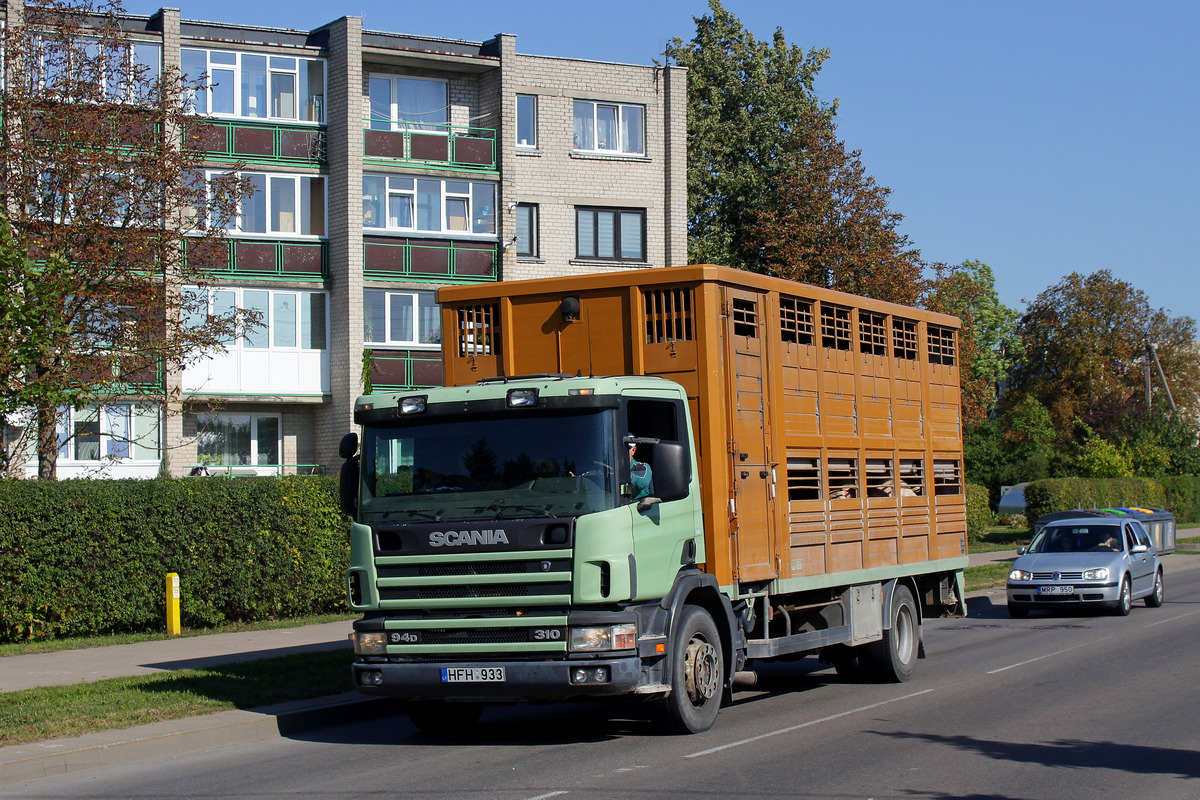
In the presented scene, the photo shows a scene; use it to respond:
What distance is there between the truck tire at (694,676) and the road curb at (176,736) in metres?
3.20

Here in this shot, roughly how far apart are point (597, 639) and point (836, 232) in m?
33.8

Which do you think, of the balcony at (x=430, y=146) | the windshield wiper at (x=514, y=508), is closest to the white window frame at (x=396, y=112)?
the balcony at (x=430, y=146)

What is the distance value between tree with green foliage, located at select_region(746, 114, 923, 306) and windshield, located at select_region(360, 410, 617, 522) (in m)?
31.9

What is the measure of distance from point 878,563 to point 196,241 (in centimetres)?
1359

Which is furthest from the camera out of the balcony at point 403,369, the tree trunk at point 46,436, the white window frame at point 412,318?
the white window frame at point 412,318

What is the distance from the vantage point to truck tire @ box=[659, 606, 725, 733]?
9578mm

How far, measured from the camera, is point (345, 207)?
109ft

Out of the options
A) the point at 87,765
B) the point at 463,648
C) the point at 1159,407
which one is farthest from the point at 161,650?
the point at 1159,407

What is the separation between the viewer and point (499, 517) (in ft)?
30.3

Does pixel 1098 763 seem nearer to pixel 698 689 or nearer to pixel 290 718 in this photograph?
pixel 698 689

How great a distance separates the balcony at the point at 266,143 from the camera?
32.6 metres

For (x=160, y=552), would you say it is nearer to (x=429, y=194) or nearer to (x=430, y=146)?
(x=429, y=194)

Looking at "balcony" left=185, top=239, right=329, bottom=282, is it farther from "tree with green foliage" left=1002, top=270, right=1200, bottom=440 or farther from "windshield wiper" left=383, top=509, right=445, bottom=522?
"tree with green foliage" left=1002, top=270, right=1200, bottom=440

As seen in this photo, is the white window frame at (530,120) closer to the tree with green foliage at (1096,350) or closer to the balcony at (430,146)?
the balcony at (430,146)
